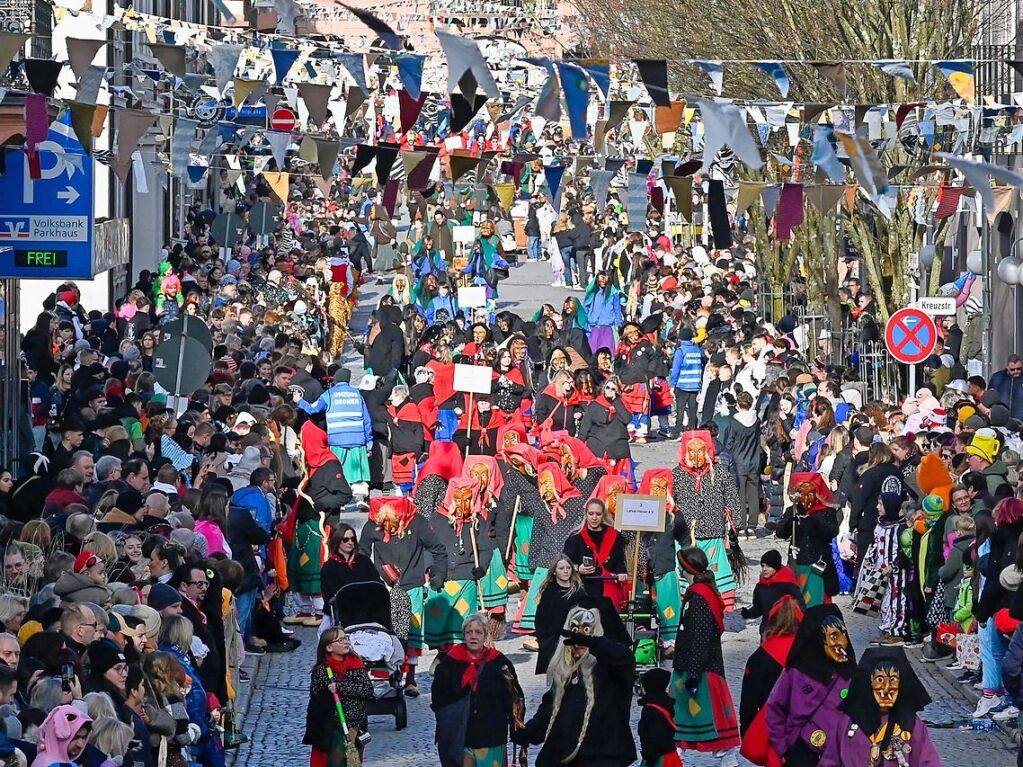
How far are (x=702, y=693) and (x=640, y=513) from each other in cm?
219

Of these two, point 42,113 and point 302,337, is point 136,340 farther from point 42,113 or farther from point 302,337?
point 42,113

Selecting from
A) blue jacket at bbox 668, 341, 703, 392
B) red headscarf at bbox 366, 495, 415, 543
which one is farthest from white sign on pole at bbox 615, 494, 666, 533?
blue jacket at bbox 668, 341, 703, 392

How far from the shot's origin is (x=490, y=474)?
58.1 ft

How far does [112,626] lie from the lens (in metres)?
10.9

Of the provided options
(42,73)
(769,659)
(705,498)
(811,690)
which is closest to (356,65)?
(42,73)

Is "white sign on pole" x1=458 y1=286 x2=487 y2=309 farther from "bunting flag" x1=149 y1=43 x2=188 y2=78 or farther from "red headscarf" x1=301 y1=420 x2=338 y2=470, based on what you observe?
"bunting flag" x1=149 y1=43 x2=188 y2=78

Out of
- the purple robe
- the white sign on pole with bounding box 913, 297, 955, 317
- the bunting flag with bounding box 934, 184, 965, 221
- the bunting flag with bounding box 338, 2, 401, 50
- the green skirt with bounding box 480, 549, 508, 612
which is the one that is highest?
the bunting flag with bounding box 338, 2, 401, 50

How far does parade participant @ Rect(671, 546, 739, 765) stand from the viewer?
1363 centimetres

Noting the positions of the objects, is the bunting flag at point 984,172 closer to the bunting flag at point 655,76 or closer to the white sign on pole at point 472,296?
the bunting flag at point 655,76

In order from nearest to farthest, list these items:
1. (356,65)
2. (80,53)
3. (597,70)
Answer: (597,70)
(80,53)
(356,65)

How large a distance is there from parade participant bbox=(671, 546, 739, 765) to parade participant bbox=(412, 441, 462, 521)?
3664mm

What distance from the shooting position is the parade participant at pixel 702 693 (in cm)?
1363

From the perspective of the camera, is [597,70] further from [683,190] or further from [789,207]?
[789,207]

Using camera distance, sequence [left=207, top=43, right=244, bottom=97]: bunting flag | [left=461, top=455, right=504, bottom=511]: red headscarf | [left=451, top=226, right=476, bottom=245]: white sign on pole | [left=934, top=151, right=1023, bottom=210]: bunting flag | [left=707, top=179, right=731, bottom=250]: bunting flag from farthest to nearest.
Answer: [left=451, top=226, right=476, bottom=245]: white sign on pole → [left=707, top=179, right=731, bottom=250]: bunting flag → [left=461, top=455, right=504, bottom=511]: red headscarf → [left=207, top=43, right=244, bottom=97]: bunting flag → [left=934, top=151, right=1023, bottom=210]: bunting flag
